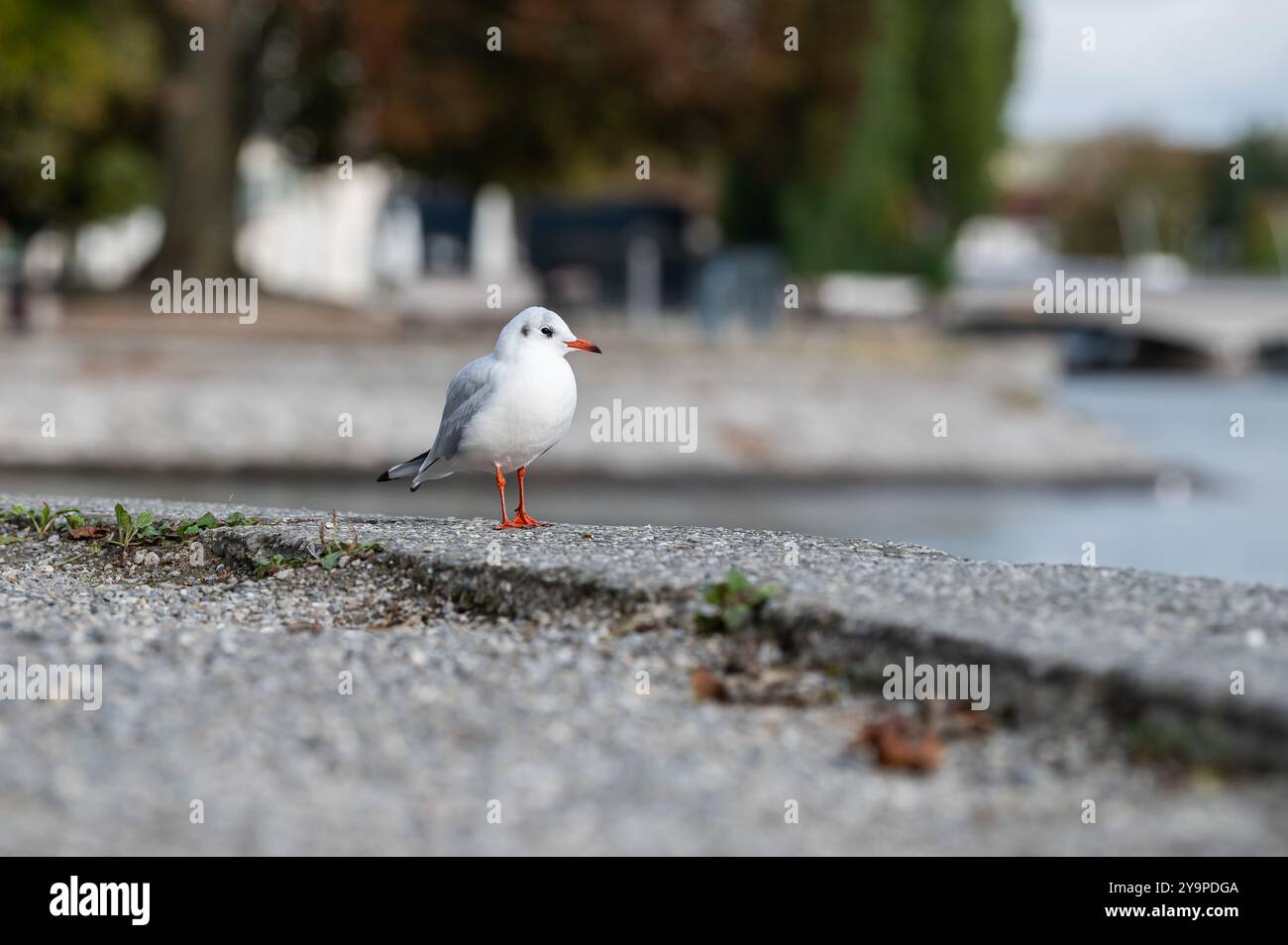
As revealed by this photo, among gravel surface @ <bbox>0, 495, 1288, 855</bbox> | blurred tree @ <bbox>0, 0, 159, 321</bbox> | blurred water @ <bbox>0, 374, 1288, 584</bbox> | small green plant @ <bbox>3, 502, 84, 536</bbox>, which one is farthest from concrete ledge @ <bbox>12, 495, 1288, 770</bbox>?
blurred tree @ <bbox>0, 0, 159, 321</bbox>

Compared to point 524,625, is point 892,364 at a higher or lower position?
higher

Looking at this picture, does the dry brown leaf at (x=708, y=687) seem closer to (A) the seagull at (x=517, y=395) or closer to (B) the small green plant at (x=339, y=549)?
(A) the seagull at (x=517, y=395)

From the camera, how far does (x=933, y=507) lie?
28.0m

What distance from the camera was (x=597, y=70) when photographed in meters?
30.4

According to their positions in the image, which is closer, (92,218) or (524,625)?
(524,625)

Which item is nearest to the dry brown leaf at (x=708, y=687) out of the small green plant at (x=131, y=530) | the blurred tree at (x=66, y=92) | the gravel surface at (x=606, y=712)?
the gravel surface at (x=606, y=712)

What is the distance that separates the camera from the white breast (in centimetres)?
810

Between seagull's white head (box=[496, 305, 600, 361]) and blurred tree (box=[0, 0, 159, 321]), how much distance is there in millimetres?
18344

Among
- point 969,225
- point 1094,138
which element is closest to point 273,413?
point 969,225

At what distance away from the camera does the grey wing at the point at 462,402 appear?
8.28 metres

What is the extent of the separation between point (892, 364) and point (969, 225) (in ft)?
86.1

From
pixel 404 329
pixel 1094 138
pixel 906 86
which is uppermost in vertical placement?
pixel 1094 138

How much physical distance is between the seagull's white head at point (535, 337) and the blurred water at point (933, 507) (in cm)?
1116
